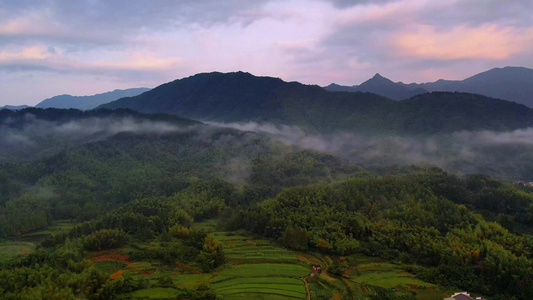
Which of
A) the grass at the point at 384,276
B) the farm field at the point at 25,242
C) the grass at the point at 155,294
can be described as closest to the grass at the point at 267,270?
the grass at the point at 384,276

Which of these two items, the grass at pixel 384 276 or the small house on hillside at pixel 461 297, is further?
the grass at pixel 384 276

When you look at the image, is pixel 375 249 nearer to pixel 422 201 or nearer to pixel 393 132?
pixel 422 201

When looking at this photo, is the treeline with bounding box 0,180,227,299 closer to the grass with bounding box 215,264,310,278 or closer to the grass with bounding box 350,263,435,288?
the grass with bounding box 215,264,310,278

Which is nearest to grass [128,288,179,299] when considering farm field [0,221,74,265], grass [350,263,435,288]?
grass [350,263,435,288]

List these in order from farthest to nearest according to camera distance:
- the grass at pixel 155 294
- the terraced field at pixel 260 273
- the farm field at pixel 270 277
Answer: the terraced field at pixel 260 273 → the farm field at pixel 270 277 → the grass at pixel 155 294

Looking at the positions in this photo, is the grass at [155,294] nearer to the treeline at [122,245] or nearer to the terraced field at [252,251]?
the treeline at [122,245]

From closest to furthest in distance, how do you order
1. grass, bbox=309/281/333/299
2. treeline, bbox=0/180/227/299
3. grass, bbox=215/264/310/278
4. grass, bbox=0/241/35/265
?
1. treeline, bbox=0/180/227/299
2. grass, bbox=309/281/333/299
3. grass, bbox=215/264/310/278
4. grass, bbox=0/241/35/265

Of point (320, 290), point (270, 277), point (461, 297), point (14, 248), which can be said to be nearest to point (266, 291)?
point (270, 277)

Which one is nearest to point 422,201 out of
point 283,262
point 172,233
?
point 283,262
